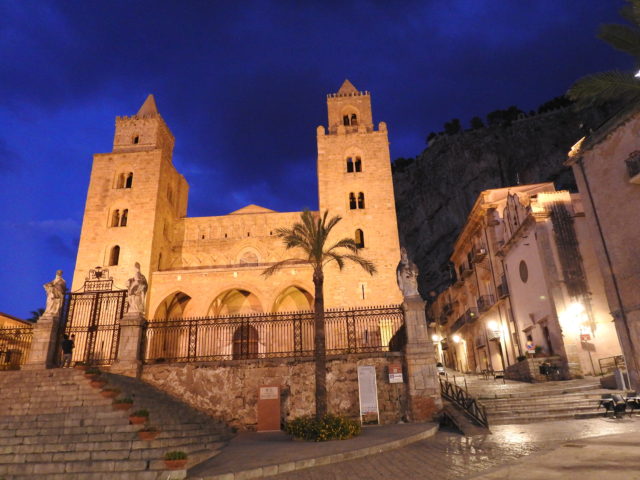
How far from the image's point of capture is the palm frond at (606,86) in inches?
482

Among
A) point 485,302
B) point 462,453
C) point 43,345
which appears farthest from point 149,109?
point 462,453

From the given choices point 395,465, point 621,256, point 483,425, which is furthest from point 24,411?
point 621,256

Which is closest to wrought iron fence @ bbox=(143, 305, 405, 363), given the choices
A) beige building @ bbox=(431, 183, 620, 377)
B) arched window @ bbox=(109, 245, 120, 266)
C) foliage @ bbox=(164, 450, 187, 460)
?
foliage @ bbox=(164, 450, 187, 460)

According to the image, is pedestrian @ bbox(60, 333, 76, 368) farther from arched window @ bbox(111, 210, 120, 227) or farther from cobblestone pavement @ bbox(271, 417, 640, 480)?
arched window @ bbox(111, 210, 120, 227)

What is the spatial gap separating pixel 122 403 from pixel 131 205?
2312cm

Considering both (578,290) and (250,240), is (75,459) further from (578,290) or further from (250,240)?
(250,240)

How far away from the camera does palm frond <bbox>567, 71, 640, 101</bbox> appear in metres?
12.2

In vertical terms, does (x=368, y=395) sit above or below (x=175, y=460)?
above

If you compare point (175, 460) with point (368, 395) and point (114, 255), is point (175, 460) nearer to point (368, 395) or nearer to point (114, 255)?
point (368, 395)

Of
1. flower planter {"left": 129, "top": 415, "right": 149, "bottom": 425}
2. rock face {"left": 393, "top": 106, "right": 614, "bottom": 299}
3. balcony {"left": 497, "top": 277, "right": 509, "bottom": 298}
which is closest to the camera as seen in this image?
flower planter {"left": 129, "top": 415, "right": 149, "bottom": 425}

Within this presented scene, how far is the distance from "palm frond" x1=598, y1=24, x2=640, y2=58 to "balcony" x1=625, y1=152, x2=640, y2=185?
3180mm

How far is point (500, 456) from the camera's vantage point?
742cm

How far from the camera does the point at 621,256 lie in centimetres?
1478

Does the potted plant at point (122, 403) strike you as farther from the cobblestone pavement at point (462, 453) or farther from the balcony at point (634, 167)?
the balcony at point (634, 167)
